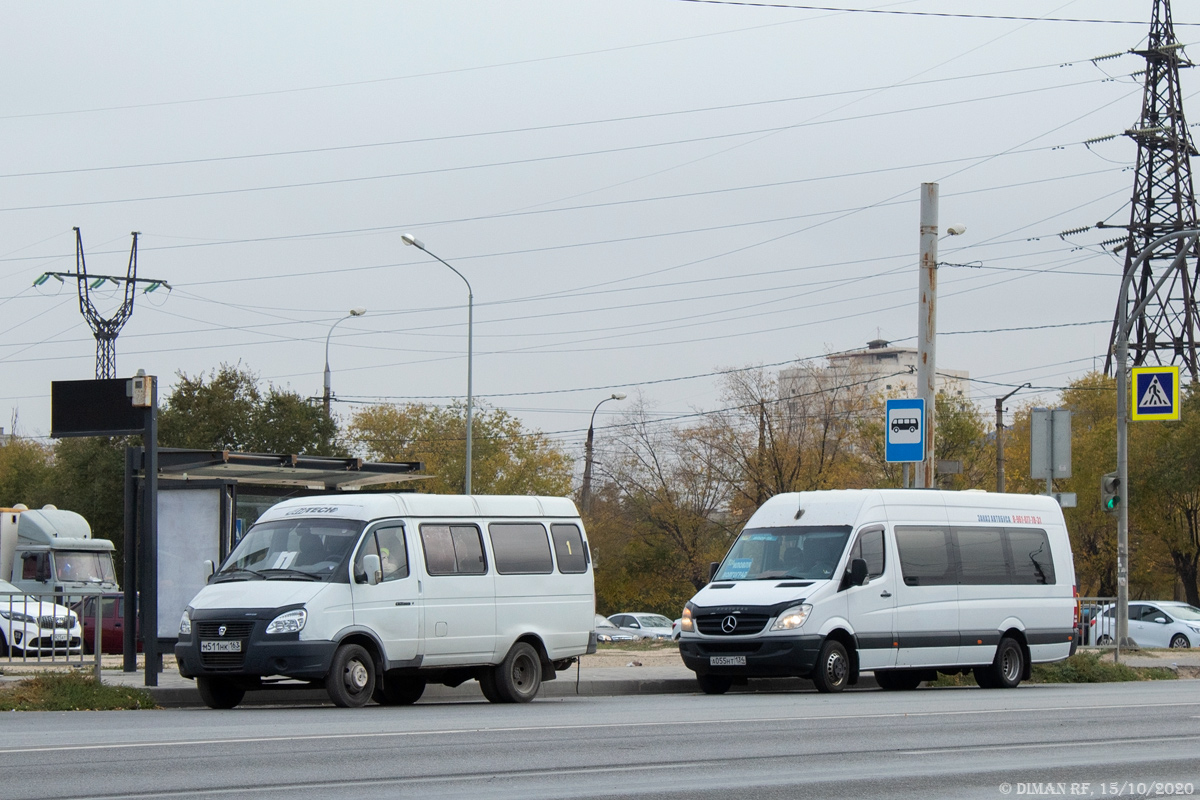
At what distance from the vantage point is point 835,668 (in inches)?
708

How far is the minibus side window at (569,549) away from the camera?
1712cm

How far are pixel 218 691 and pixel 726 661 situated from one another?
5.98 metres

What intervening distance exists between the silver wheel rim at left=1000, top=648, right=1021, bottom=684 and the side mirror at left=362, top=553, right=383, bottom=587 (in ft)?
30.2

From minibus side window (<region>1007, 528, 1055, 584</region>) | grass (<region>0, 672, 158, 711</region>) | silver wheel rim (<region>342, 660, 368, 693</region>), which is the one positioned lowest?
grass (<region>0, 672, 158, 711</region>)

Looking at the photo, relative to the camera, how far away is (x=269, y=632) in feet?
46.8

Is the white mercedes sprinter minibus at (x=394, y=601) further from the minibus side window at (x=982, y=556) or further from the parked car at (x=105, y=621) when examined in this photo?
the minibus side window at (x=982, y=556)

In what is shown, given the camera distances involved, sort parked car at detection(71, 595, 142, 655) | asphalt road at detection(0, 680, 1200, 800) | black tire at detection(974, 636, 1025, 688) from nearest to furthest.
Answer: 1. asphalt road at detection(0, 680, 1200, 800)
2. parked car at detection(71, 595, 142, 655)
3. black tire at detection(974, 636, 1025, 688)

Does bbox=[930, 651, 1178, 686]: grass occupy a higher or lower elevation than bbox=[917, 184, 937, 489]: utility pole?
lower

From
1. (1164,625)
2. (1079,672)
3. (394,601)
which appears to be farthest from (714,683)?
(1164,625)

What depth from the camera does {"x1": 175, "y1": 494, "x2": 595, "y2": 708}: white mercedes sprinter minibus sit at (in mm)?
14430

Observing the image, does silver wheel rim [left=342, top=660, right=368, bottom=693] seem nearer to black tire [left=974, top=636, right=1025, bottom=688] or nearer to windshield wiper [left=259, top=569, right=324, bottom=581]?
windshield wiper [left=259, top=569, right=324, bottom=581]

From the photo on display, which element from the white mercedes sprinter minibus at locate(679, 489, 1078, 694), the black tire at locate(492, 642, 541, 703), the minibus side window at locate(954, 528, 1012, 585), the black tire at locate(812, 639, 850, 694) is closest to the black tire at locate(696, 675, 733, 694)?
the white mercedes sprinter minibus at locate(679, 489, 1078, 694)

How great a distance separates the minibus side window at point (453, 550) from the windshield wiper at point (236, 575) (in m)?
1.71

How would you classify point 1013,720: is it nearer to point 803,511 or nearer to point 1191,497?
point 803,511
